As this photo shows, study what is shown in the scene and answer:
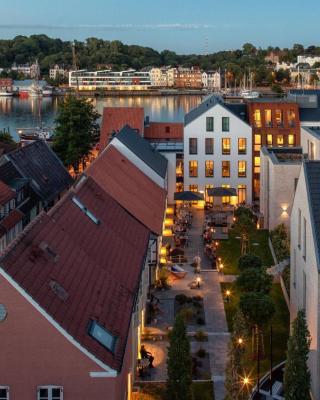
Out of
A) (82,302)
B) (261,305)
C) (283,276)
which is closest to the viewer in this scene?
(82,302)

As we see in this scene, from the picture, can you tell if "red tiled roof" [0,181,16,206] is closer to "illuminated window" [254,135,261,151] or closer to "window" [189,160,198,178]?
"window" [189,160,198,178]

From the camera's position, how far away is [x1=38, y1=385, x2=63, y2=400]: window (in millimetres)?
12070

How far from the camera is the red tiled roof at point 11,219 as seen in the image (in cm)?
2319

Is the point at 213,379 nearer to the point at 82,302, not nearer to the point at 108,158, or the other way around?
the point at 82,302

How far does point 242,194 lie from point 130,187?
15.1m

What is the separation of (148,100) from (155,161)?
133288mm

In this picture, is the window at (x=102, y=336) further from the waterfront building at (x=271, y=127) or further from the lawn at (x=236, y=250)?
the waterfront building at (x=271, y=127)

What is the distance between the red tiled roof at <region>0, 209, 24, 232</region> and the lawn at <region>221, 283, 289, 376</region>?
24.4 ft

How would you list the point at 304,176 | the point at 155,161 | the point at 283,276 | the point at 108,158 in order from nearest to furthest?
the point at 304,176 → the point at 283,276 → the point at 108,158 → the point at 155,161

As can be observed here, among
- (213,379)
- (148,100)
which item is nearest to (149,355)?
(213,379)

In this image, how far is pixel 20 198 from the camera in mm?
26656

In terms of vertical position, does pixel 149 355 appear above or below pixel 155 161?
below

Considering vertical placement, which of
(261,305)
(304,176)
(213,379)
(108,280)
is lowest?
(213,379)

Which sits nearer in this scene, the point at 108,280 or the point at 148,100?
the point at 108,280
